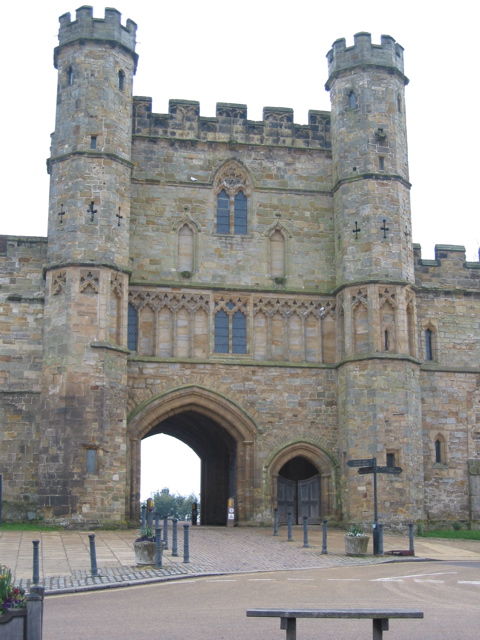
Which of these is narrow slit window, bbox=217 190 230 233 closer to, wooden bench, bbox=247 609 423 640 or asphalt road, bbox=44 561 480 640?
asphalt road, bbox=44 561 480 640

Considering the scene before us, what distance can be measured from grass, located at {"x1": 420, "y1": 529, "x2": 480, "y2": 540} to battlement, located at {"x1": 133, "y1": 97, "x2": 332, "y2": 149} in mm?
12976

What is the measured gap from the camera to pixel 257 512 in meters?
28.0

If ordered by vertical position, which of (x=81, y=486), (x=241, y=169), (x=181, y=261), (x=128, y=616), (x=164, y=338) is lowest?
(x=128, y=616)

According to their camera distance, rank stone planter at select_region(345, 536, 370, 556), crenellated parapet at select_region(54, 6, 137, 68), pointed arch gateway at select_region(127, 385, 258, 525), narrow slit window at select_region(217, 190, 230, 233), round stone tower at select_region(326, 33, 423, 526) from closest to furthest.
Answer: stone planter at select_region(345, 536, 370, 556), round stone tower at select_region(326, 33, 423, 526), pointed arch gateway at select_region(127, 385, 258, 525), crenellated parapet at select_region(54, 6, 137, 68), narrow slit window at select_region(217, 190, 230, 233)

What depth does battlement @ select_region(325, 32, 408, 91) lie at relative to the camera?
1200 inches

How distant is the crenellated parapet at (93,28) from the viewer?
2902 cm

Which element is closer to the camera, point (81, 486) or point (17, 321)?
point (81, 486)

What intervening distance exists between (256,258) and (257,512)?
7.98 meters

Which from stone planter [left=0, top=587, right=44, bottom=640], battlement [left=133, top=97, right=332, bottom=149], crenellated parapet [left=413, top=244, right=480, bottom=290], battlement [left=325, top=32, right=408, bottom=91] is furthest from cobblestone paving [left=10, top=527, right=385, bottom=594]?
battlement [left=325, top=32, right=408, bottom=91]

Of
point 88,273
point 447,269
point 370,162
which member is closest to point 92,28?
point 88,273

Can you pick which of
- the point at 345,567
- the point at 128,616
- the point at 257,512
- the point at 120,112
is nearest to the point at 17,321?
the point at 120,112

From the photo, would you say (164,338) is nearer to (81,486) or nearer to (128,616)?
(81,486)

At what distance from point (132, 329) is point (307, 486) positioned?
740 centimetres

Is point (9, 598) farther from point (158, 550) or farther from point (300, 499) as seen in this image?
point (300, 499)
